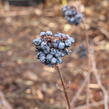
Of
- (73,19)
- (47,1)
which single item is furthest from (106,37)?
(73,19)

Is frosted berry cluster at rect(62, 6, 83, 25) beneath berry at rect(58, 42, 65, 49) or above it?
beneath

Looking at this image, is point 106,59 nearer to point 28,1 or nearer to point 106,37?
point 106,37

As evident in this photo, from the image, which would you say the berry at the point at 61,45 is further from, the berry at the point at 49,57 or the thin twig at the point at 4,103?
the thin twig at the point at 4,103

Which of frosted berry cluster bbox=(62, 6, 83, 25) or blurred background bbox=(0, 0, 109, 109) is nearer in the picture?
frosted berry cluster bbox=(62, 6, 83, 25)

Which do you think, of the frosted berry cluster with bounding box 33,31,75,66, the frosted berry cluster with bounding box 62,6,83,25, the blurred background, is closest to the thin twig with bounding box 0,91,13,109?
the blurred background

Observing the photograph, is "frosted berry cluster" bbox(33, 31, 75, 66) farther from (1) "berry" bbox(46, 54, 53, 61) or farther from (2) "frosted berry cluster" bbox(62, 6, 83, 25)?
(2) "frosted berry cluster" bbox(62, 6, 83, 25)
